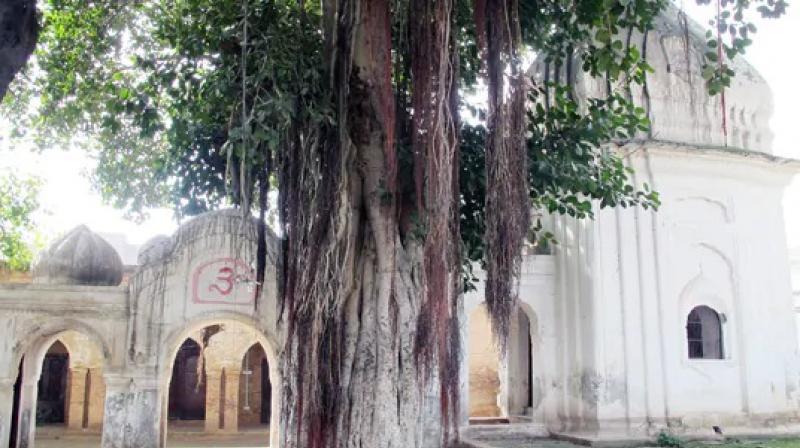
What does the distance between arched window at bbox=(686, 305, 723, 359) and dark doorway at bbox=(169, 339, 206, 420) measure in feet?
42.7

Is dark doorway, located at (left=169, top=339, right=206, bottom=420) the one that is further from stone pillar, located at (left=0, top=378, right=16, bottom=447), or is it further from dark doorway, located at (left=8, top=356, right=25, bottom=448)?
stone pillar, located at (left=0, top=378, right=16, bottom=447)

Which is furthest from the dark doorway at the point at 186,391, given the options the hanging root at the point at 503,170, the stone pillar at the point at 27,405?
the hanging root at the point at 503,170

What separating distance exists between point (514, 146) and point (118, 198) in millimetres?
7432

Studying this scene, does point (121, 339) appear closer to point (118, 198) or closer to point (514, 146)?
point (118, 198)

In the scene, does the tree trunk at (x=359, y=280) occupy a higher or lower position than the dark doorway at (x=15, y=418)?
higher

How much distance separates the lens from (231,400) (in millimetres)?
17172

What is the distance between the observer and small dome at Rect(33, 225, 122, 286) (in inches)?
460

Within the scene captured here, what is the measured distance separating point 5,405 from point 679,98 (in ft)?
38.9

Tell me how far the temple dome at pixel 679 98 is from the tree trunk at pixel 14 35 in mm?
11114

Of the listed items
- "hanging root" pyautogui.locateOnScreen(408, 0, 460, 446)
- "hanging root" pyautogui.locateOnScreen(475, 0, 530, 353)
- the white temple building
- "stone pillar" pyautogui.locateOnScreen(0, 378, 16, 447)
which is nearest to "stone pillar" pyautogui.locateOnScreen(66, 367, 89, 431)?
the white temple building

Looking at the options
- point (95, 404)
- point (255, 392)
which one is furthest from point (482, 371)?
point (95, 404)

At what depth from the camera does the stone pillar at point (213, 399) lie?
16875 mm

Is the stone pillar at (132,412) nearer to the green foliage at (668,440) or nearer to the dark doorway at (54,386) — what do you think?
the green foliage at (668,440)

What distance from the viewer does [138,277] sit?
11.1 m
